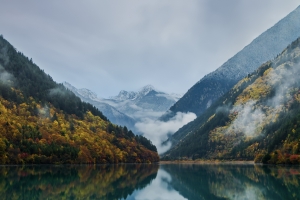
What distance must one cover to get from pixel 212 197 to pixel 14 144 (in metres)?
116

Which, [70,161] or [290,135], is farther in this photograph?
[290,135]

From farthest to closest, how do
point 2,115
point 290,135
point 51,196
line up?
point 290,135
point 2,115
point 51,196

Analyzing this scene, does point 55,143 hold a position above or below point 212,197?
above

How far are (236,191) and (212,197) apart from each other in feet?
30.4

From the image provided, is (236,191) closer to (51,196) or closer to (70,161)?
(51,196)

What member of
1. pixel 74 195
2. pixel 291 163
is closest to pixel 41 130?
pixel 291 163

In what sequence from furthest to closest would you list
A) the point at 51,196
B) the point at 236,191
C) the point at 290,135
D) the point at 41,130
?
the point at 290,135
the point at 41,130
the point at 236,191
the point at 51,196

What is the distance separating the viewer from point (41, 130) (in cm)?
17350

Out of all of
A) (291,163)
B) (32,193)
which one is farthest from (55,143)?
(32,193)

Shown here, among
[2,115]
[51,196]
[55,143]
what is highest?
[2,115]

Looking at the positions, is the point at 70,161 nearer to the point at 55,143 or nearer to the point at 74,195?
the point at 55,143

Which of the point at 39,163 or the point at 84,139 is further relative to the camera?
the point at 84,139

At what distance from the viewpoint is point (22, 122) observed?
169000mm

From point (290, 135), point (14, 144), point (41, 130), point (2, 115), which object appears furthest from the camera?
point (290, 135)
